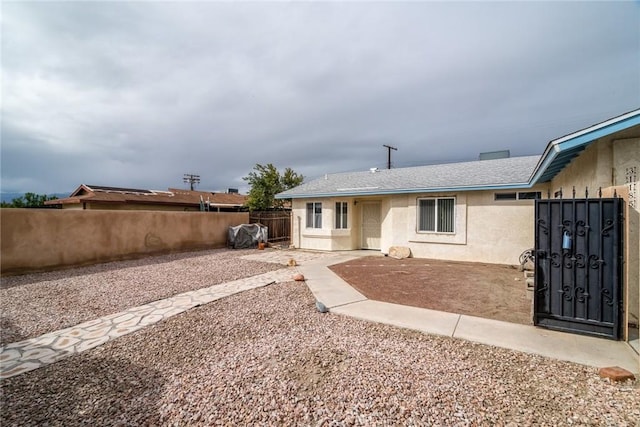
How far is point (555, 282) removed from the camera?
425 centimetres

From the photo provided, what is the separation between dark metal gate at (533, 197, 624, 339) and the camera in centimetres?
385

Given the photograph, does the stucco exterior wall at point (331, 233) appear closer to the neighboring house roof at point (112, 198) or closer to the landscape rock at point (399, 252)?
the landscape rock at point (399, 252)

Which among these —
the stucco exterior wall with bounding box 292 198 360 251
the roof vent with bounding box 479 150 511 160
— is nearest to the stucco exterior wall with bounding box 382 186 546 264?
the stucco exterior wall with bounding box 292 198 360 251

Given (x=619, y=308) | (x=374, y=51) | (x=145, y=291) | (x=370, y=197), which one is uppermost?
(x=374, y=51)

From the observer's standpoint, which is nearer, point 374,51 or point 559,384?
point 559,384

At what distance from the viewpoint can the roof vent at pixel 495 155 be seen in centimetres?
1429

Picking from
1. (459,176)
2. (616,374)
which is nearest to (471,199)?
(459,176)

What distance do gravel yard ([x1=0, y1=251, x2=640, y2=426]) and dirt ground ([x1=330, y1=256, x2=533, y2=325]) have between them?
1.62m

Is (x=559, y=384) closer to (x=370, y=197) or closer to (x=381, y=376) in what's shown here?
(x=381, y=376)

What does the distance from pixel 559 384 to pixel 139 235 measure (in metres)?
13.4

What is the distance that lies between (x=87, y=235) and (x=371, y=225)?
11.6 metres

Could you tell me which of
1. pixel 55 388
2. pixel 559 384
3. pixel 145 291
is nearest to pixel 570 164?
pixel 559 384

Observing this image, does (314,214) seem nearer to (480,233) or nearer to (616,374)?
(480,233)

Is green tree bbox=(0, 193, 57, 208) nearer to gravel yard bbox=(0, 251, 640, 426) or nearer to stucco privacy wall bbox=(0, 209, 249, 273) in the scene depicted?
stucco privacy wall bbox=(0, 209, 249, 273)
